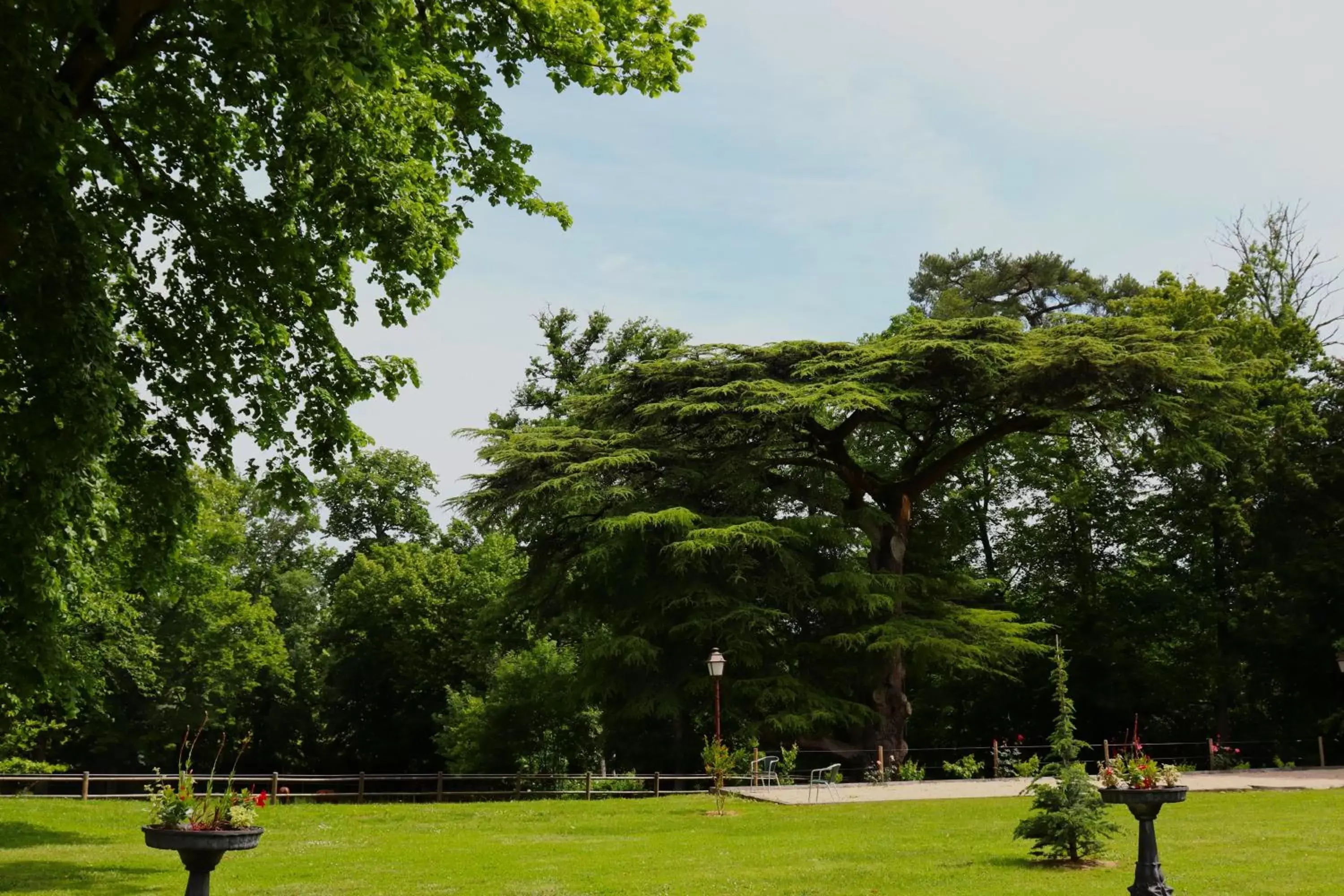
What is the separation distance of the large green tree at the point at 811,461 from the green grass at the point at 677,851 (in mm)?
8120

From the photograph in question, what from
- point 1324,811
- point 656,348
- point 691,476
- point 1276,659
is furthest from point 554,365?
point 1324,811

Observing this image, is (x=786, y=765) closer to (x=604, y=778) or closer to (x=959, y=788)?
(x=959, y=788)

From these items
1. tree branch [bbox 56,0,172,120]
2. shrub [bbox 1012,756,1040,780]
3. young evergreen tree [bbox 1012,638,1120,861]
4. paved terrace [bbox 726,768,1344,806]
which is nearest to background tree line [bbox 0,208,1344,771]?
paved terrace [bbox 726,768,1344,806]

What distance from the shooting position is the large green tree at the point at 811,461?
28812 millimetres

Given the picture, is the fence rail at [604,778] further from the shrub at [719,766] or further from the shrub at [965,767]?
the shrub at [719,766]

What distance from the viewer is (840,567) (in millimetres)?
30641

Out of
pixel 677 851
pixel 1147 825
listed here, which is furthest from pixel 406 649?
pixel 1147 825

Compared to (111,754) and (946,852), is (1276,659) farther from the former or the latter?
(111,754)

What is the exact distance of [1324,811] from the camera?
60.6 feet

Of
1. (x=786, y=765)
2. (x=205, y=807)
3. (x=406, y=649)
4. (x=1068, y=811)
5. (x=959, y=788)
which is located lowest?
(x=959, y=788)

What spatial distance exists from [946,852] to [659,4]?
1034cm

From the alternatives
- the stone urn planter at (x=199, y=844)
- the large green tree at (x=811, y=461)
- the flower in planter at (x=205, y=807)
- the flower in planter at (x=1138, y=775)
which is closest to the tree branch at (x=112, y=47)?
the flower in planter at (x=205, y=807)

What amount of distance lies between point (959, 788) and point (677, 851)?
12.5 metres

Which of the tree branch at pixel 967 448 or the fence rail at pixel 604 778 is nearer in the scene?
the fence rail at pixel 604 778
